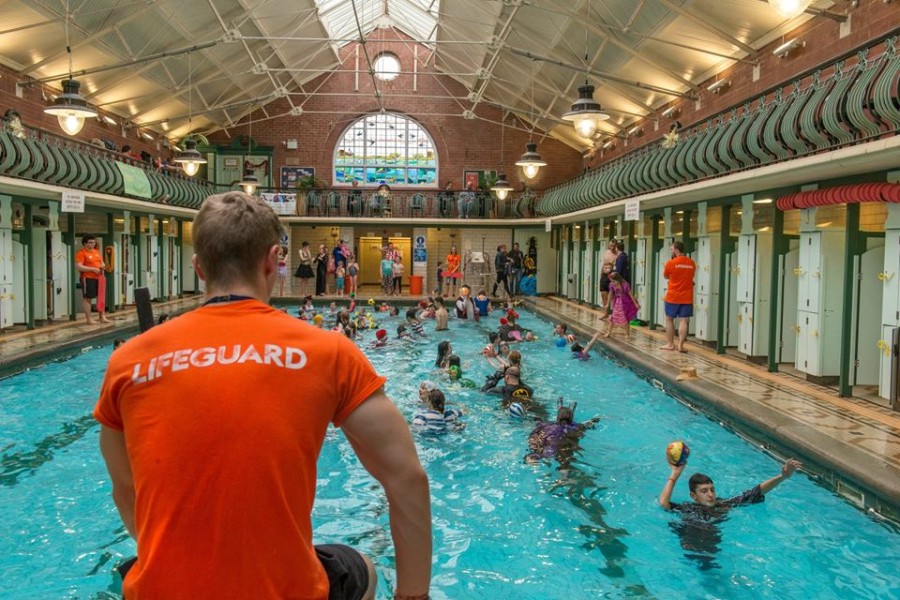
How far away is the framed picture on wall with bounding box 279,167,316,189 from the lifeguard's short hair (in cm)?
2895

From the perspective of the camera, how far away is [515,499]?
6438 millimetres

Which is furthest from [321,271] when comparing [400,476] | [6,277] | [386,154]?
[400,476]

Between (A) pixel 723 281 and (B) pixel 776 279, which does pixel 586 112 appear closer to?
(B) pixel 776 279

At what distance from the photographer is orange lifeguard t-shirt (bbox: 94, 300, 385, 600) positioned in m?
1.44

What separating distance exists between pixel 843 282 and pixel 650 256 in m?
7.44

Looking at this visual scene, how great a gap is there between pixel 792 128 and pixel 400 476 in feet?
30.8

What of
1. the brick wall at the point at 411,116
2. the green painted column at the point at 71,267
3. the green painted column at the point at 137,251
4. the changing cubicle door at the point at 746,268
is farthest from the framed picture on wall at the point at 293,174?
the changing cubicle door at the point at 746,268

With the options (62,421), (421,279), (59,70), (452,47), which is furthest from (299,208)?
(62,421)

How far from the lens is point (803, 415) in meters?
7.75

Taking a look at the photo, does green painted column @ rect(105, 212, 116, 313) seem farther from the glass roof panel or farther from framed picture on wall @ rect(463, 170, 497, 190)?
→ framed picture on wall @ rect(463, 170, 497, 190)

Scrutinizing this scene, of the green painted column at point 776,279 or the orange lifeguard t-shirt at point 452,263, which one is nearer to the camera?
the green painted column at point 776,279

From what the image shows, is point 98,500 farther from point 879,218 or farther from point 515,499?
point 879,218

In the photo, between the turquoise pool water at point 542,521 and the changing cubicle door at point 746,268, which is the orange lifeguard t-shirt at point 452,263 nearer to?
the changing cubicle door at point 746,268

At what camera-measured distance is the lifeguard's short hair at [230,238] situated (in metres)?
1.61
